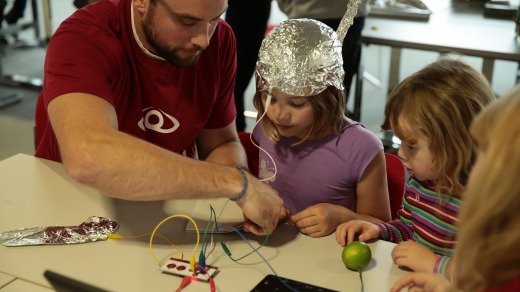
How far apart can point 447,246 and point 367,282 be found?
1.12 ft

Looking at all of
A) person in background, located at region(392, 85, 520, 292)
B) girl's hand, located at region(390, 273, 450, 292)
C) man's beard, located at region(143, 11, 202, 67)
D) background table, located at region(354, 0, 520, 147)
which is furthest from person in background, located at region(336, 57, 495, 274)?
background table, located at region(354, 0, 520, 147)

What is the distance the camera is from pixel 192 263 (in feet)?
4.22

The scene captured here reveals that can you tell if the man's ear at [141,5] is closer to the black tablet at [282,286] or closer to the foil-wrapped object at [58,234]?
the foil-wrapped object at [58,234]

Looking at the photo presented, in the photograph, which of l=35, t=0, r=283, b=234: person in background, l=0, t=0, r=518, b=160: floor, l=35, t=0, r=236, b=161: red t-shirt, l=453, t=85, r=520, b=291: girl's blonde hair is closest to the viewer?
A: l=453, t=85, r=520, b=291: girl's blonde hair

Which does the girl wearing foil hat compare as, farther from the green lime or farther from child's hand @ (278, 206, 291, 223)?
the green lime

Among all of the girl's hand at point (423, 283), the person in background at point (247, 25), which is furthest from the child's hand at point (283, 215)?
the person in background at point (247, 25)

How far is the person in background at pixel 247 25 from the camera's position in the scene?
10.3 feet

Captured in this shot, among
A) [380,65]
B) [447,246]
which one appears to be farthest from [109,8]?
[380,65]

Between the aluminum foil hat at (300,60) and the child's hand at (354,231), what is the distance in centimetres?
39

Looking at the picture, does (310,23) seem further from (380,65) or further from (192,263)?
(380,65)

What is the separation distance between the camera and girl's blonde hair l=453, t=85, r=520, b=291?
0.79 m

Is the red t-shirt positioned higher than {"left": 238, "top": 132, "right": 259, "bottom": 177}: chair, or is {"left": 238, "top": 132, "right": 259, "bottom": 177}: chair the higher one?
the red t-shirt

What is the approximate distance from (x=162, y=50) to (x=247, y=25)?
151 cm

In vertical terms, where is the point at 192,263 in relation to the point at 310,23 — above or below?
below
